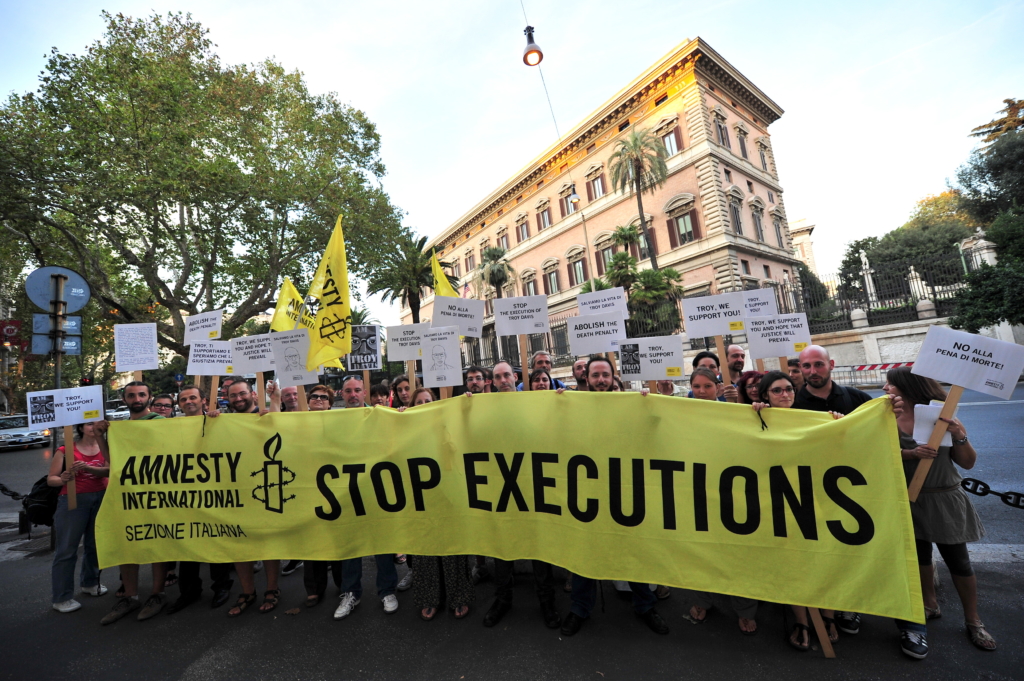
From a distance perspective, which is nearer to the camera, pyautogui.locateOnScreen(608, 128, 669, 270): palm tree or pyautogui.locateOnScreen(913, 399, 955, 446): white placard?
pyautogui.locateOnScreen(913, 399, 955, 446): white placard

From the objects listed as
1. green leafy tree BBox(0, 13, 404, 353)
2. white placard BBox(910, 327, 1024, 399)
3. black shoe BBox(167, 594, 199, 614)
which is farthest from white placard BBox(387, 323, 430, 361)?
green leafy tree BBox(0, 13, 404, 353)

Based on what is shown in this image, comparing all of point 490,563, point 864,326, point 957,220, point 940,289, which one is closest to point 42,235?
point 490,563

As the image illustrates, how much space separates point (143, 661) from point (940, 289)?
886 inches

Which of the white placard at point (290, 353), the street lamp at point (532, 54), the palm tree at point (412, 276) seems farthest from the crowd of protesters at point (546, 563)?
the palm tree at point (412, 276)

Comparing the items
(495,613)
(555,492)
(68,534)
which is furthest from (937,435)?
(68,534)

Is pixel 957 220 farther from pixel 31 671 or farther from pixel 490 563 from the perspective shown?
pixel 31 671

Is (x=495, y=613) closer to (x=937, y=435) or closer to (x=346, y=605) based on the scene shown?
(x=346, y=605)

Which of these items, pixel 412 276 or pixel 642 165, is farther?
pixel 412 276

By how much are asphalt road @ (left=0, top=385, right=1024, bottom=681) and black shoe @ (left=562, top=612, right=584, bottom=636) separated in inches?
2.1

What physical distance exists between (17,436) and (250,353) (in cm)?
2210

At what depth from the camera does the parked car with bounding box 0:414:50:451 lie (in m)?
19.1

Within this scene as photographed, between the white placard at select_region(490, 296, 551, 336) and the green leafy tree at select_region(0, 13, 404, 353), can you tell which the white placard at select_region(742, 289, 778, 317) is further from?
the green leafy tree at select_region(0, 13, 404, 353)

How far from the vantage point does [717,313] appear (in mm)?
5109

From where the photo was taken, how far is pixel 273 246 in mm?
17766
